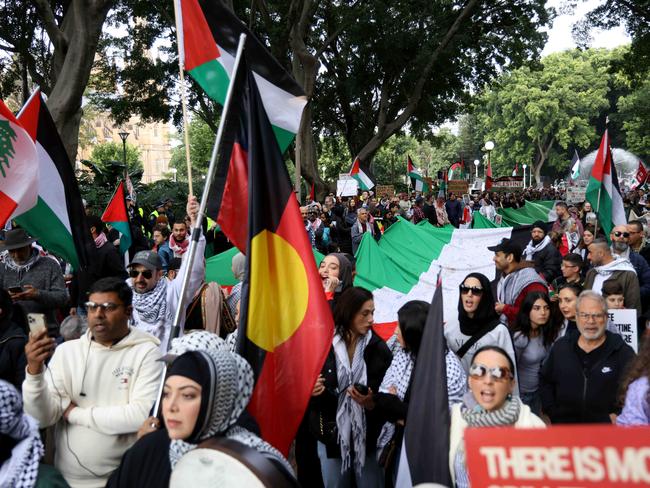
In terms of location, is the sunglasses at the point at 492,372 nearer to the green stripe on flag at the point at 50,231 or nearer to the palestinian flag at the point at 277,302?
the palestinian flag at the point at 277,302

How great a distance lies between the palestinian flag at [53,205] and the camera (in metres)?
5.32

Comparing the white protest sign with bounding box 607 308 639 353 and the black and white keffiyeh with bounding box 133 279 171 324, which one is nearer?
the black and white keffiyeh with bounding box 133 279 171 324

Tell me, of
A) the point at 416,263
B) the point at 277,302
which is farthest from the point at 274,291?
the point at 416,263

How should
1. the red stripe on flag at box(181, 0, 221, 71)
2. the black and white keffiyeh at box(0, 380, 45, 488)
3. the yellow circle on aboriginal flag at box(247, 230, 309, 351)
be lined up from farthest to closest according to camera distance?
1. the red stripe on flag at box(181, 0, 221, 71)
2. the yellow circle on aboriginal flag at box(247, 230, 309, 351)
3. the black and white keffiyeh at box(0, 380, 45, 488)

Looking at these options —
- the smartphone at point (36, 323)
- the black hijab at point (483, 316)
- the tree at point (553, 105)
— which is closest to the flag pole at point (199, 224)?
the smartphone at point (36, 323)

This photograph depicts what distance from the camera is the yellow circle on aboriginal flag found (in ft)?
12.0

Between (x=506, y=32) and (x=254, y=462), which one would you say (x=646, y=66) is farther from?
(x=254, y=462)

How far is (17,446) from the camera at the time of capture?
2568mm

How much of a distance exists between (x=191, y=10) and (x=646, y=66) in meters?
21.2

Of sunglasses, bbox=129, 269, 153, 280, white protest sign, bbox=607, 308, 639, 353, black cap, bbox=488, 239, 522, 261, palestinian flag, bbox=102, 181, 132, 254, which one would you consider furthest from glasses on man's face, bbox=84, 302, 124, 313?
palestinian flag, bbox=102, 181, 132, 254

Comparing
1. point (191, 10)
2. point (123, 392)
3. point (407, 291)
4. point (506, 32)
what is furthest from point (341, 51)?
point (123, 392)

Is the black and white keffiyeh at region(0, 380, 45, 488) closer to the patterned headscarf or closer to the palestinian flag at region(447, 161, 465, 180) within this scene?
the patterned headscarf

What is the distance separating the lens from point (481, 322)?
470 centimetres

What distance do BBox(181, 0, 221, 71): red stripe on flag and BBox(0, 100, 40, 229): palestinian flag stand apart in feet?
4.17
